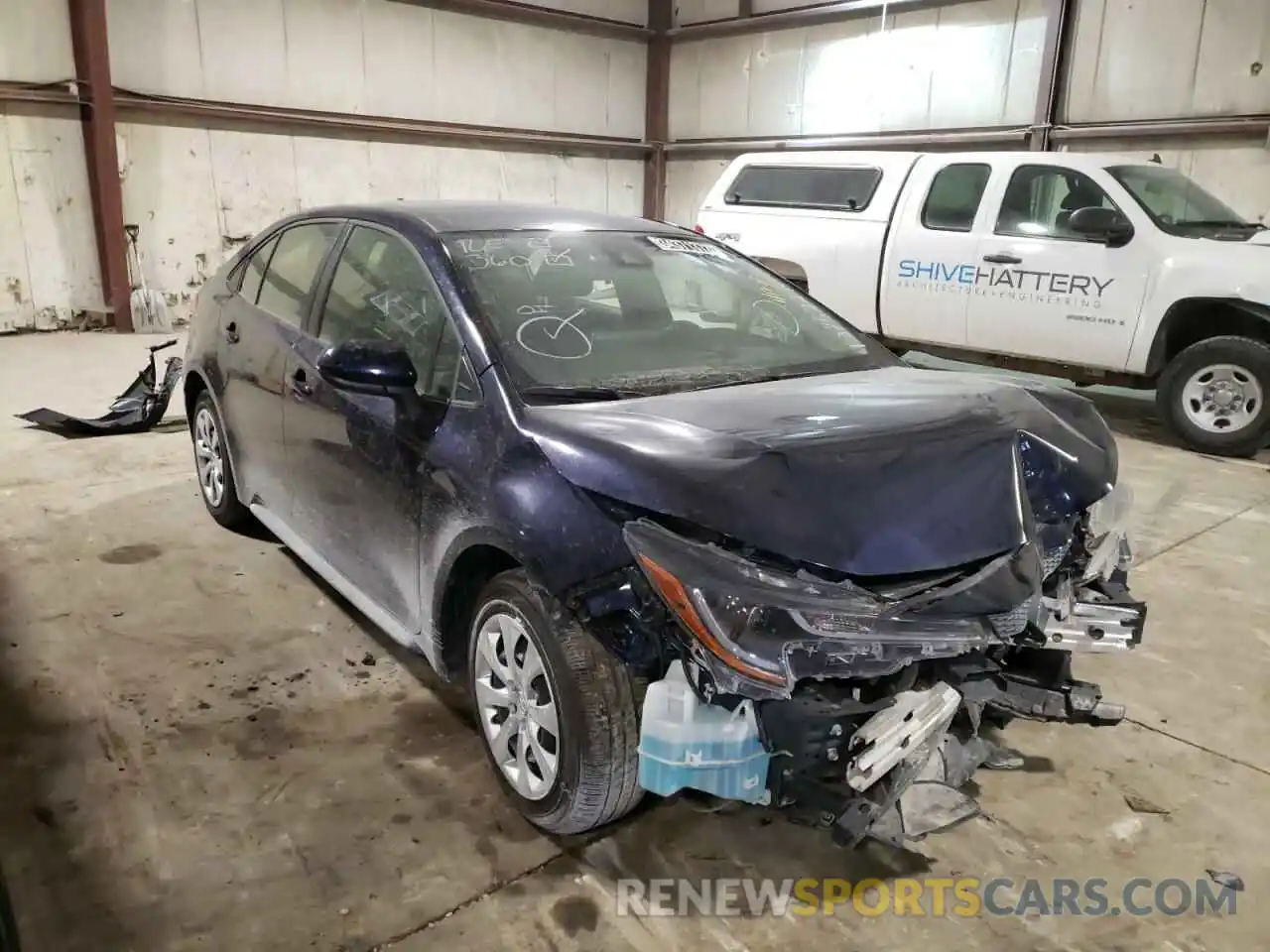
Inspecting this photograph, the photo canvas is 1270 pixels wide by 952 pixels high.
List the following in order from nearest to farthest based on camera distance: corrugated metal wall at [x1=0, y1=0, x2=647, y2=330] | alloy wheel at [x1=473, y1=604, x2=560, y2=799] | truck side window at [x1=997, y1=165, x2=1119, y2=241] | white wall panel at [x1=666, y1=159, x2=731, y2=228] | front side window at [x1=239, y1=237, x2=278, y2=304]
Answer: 1. alloy wheel at [x1=473, y1=604, x2=560, y2=799]
2. front side window at [x1=239, y1=237, x2=278, y2=304]
3. truck side window at [x1=997, y1=165, x2=1119, y2=241]
4. corrugated metal wall at [x1=0, y1=0, x2=647, y2=330]
5. white wall panel at [x1=666, y1=159, x2=731, y2=228]

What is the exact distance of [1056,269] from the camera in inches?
268

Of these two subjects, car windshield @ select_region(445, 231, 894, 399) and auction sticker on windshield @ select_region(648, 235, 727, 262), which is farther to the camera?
auction sticker on windshield @ select_region(648, 235, 727, 262)

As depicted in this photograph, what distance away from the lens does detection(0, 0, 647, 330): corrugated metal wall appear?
10.4 meters

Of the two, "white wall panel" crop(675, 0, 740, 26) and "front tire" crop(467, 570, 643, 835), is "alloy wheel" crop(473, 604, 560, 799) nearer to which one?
"front tire" crop(467, 570, 643, 835)

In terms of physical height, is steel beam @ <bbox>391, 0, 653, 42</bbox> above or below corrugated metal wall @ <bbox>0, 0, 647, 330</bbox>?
above

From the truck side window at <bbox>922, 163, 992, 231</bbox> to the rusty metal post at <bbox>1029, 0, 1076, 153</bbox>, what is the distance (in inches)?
148

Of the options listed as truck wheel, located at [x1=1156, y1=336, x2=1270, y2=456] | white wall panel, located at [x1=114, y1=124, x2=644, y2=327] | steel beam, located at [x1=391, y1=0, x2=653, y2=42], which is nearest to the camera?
truck wheel, located at [x1=1156, y1=336, x2=1270, y2=456]

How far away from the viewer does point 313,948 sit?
2109 millimetres

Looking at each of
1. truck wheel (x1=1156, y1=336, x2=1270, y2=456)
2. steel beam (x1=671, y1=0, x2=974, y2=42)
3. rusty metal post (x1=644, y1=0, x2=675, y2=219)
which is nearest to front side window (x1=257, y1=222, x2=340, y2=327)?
truck wheel (x1=1156, y1=336, x2=1270, y2=456)

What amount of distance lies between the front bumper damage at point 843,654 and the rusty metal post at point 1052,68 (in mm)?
9958

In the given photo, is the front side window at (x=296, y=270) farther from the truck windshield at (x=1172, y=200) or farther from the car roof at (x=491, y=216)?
the truck windshield at (x=1172, y=200)

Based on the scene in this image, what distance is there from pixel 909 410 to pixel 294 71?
37.6ft

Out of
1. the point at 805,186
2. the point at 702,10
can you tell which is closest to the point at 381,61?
the point at 702,10

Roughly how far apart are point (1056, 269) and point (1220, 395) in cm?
137
